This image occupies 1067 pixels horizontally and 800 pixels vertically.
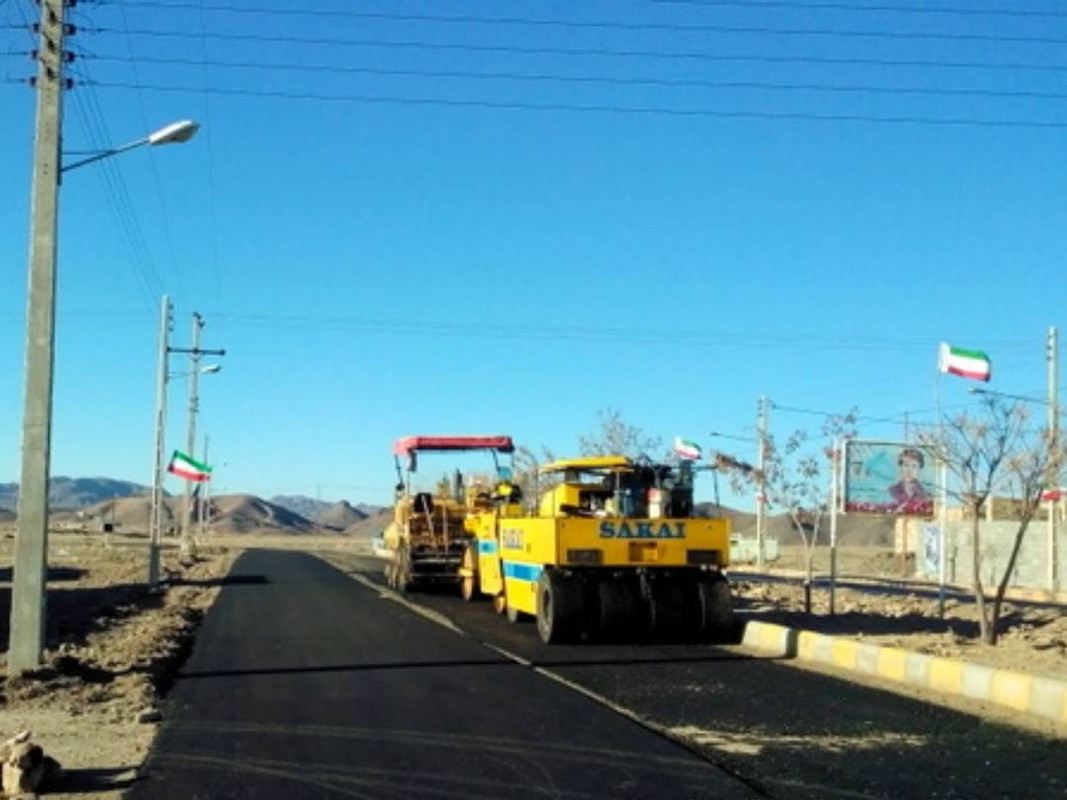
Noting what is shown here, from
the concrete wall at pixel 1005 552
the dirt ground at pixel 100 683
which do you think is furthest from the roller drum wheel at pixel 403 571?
the concrete wall at pixel 1005 552

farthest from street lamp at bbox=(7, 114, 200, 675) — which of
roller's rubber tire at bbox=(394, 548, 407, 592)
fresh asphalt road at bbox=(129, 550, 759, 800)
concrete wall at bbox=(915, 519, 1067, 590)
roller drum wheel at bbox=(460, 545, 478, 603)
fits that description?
concrete wall at bbox=(915, 519, 1067, 590)

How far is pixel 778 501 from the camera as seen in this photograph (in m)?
30.0

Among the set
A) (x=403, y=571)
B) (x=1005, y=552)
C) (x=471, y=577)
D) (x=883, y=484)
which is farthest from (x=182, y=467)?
(x=1005, y=552)

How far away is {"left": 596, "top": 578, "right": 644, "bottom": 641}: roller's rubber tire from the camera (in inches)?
756

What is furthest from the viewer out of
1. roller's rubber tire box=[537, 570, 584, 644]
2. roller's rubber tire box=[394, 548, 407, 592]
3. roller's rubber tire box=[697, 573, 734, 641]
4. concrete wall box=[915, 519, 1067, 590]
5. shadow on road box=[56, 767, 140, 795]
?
concrete wall box=[915, 519, 1067, 590]

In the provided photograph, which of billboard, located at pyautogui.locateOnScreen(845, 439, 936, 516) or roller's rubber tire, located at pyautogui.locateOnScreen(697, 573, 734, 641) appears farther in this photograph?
billboard, located at pyautogui.locateOnScreen(845, 439, 936, 516)

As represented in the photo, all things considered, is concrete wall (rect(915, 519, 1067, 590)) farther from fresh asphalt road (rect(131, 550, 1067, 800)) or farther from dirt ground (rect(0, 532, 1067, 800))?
fresh asphalt road (rect(131, 550, 1067, 800))

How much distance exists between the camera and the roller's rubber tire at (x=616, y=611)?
1920 centimetres

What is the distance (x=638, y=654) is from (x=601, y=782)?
919 cm

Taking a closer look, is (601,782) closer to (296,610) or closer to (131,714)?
(131,714)

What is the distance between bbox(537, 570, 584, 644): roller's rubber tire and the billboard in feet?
41.3

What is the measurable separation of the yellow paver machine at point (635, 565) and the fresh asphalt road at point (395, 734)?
6.46ft

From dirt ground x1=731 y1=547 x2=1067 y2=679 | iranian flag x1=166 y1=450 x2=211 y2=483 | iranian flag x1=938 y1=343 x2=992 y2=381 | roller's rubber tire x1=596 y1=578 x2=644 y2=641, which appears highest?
iranian flag x1=938 y1=343 x2=992 y2=381

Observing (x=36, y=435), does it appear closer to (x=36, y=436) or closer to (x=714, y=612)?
(x=36, y=436)
